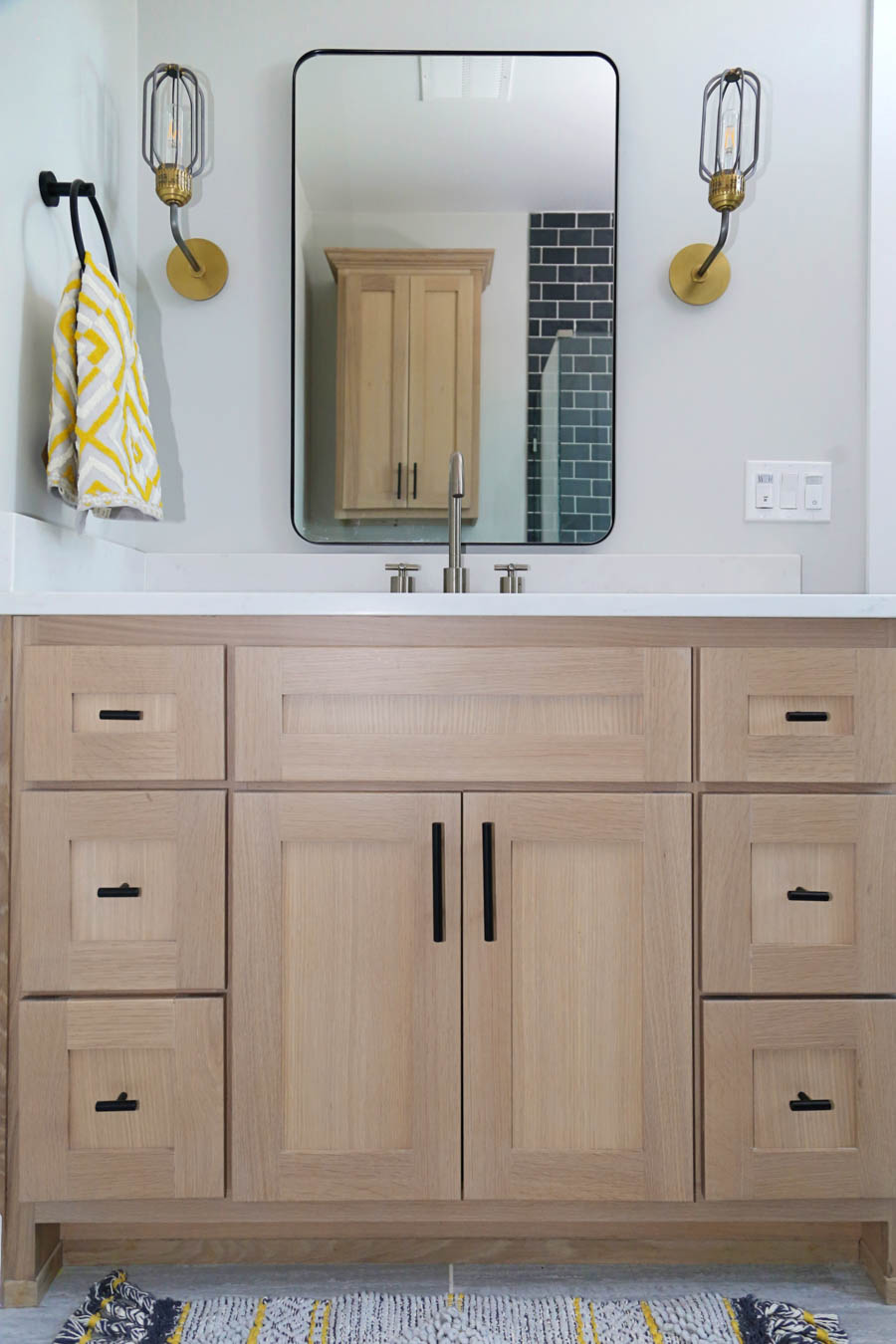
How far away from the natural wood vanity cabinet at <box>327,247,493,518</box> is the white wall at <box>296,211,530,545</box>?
0.05 feet

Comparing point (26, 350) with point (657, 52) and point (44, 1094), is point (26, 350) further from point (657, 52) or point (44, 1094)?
point (657, 52)

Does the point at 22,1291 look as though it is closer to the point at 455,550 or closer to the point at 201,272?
the point at 455,550

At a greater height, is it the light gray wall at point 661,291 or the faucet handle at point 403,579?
the light gray wall at point 661,291

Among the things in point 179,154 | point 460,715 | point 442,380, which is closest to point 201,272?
point 179,154

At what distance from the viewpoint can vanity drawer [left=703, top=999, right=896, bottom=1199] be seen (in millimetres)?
1313

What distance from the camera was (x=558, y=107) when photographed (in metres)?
1.83

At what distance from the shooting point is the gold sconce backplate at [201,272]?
1.84 meters

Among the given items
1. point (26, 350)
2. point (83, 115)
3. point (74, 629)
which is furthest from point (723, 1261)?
point (83, 115)

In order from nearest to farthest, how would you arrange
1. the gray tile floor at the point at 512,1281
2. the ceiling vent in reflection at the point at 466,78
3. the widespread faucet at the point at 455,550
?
the gray tile floor at the point at 512,1281, the widespread faucet at the point at 455,550, the ceiling vent in reflection at the point at 466,78

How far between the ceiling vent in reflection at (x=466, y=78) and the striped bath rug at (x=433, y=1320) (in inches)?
75.6

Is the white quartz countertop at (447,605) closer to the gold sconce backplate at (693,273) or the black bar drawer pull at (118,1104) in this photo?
the black bar drawer pull at (118,1104)

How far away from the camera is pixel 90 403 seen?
1423mm

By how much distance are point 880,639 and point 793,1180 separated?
0.71 m

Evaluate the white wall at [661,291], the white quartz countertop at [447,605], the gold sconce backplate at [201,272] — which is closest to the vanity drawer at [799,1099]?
the white quartz countertop at [447,605]
